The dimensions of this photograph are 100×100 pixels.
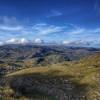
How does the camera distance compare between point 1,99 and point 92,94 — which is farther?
point 92,94

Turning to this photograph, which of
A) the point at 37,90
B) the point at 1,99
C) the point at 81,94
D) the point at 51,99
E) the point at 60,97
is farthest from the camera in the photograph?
the point at 37,90

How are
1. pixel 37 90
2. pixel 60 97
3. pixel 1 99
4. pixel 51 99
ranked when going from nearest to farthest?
pixel 1 99 → pixel 51 99 → pixel 60 97 → pixel 37 90

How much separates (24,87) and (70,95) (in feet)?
131

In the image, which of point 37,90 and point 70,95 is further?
point 37,90

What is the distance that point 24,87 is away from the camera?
17662 cm

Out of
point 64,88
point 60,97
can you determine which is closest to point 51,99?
point 60,97

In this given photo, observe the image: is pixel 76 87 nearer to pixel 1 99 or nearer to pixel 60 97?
pixel 60 97

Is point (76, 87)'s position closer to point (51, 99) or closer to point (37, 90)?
point (37, 90)

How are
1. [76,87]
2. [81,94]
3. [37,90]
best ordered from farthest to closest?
[76,87]
[37,90]
[81,94]

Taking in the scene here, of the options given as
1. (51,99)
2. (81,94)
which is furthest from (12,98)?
(81,94)

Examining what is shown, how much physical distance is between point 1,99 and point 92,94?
72118 mm

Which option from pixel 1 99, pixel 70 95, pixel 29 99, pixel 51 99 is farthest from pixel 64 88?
pixel 1 99

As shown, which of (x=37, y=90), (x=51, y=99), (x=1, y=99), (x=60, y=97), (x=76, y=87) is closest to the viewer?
(x=1, y=99)

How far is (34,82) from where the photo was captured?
19738 cm
